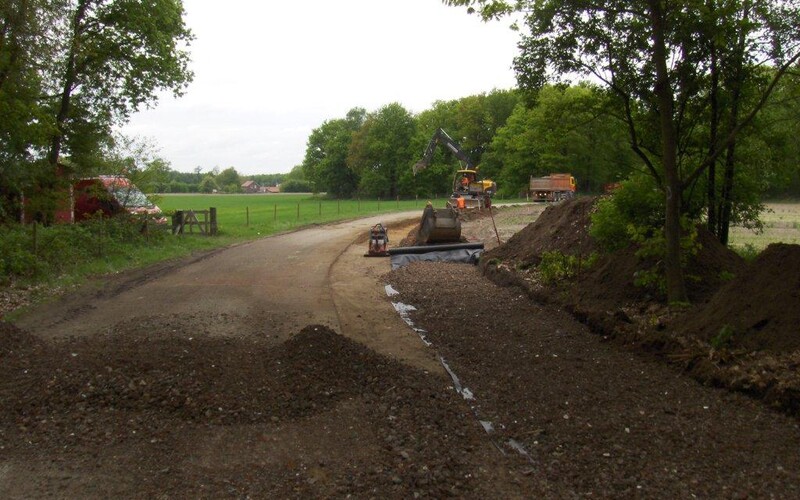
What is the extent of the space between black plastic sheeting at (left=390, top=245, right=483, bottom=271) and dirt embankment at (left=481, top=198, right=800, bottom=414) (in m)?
5.74

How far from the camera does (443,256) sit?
1845cm

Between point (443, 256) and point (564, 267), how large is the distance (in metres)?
6.14

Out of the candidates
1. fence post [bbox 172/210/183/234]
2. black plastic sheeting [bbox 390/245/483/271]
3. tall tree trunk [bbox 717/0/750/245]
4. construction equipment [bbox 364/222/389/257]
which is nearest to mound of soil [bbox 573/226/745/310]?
tall tree trunk [bbox 717/0/750/245]

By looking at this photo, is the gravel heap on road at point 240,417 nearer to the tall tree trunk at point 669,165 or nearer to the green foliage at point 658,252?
the tall tree trunk at point 669,165

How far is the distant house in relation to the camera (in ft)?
579

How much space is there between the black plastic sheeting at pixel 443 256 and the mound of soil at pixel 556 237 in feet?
1.64

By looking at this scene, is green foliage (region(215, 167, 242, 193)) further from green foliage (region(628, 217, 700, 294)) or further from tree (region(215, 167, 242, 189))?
green foliage (region(628, 217, 700, 294))

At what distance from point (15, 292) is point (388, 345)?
8.62m

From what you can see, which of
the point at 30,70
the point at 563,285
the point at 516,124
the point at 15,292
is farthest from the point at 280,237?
the point at 516,124

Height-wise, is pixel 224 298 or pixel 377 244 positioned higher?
pixel 377 244

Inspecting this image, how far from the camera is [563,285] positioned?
11.9 metres

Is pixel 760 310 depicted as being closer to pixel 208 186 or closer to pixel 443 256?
pixel 443 256

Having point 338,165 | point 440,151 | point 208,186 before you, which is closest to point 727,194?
point 440,151

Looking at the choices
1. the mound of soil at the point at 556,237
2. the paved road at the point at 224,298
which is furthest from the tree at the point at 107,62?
the mound of soil at the point at 556,237
